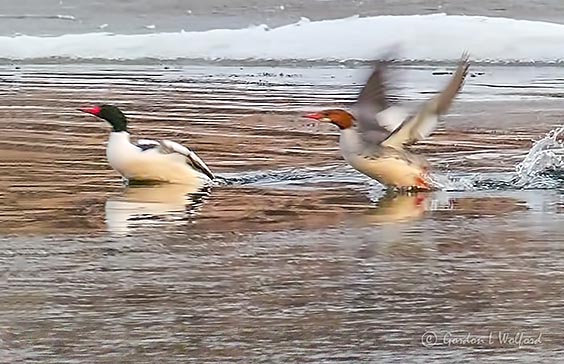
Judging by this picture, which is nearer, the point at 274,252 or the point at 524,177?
the point at 274,252

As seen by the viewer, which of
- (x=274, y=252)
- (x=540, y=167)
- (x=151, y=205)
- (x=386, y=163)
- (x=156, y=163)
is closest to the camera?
(x=274, y=252)

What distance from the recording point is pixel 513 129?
1083 cm

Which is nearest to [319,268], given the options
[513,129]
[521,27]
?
[513,129]

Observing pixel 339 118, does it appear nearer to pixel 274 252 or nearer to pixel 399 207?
pixel 399 207

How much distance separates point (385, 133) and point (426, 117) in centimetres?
29

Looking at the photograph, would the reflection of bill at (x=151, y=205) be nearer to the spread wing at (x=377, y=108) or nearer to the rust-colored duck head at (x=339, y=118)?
the rust-colored duck head at (x=339, y=118)

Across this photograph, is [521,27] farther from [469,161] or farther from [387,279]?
[387,279]

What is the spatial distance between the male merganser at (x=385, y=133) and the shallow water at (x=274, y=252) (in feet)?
0.50

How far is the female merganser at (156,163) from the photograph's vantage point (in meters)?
7.92

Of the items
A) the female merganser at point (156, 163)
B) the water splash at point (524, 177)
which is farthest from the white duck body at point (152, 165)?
the water splash at point (524, 177)

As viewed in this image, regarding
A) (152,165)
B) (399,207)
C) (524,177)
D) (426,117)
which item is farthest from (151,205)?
(524,177)

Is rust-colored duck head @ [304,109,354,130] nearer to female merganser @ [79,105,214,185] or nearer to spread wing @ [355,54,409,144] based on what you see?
spread wing @ [355,54,409,144]

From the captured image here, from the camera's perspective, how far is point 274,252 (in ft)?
18.9

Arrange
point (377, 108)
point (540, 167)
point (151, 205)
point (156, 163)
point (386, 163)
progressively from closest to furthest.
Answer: point (151, 205), point (386, 163), point (156, 163), point (377, 108), point (540, 167)
